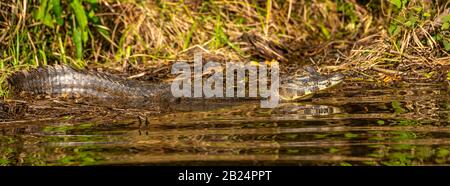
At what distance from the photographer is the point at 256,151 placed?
3920 mm

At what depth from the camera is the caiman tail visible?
6.04m

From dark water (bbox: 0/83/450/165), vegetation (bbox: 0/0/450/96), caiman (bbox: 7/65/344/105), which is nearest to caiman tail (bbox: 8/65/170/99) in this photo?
caiman (bbox: 7/65/344/105)

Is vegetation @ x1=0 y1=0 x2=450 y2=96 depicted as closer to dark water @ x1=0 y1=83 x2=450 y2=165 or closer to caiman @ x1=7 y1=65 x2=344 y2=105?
caiman @ x1=7 y1=65 x2=344 y2=105

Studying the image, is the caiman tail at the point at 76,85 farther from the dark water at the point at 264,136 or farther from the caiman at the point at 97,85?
the dark water at the point at 264,136

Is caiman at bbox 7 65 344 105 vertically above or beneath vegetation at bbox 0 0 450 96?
beneath

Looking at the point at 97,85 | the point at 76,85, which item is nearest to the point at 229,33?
the point at 97,85

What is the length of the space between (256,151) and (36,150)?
46.6 inches

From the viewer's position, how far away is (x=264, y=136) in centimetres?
430

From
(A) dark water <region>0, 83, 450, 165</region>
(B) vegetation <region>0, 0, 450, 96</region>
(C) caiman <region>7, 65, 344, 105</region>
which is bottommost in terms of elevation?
(A) dark water <region>0, 83, 450, 165</region>

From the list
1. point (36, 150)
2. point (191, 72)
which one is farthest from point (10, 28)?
point (36, 150)

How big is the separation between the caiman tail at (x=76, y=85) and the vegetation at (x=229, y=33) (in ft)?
0.77

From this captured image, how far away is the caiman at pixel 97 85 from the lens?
5.98m

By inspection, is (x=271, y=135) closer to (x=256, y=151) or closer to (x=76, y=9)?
(x=256, y=151)

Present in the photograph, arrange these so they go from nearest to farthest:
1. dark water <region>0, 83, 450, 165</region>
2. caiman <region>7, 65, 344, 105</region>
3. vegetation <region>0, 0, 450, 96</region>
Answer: dark water <region>0, 83, 450, 165</region>, caiman <region>7, 65, 344, 105</region>, vegetation <region>0, 0, 450, 96</region>
